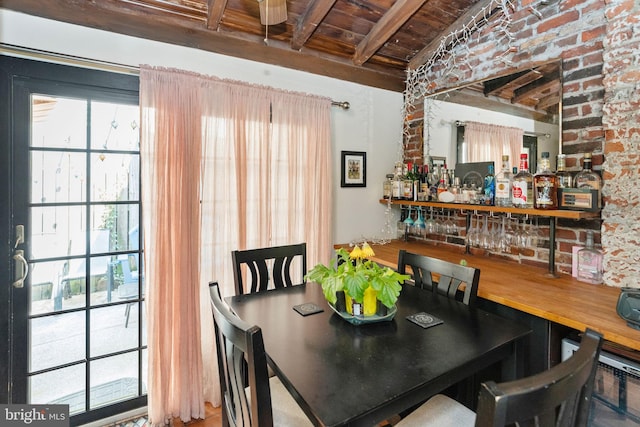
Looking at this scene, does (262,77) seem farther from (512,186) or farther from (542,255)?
(542,255)

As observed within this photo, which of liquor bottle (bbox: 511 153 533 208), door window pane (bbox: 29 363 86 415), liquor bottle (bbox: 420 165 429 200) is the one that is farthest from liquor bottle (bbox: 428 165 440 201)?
door window pane (bbox: 29 363 86 415)

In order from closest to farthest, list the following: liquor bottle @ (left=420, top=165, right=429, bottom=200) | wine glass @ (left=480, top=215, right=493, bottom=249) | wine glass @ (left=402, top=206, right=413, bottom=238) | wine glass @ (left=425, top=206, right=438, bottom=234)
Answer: wine glass @ (left=480, top=215, right=493, bottom=249) < liquor bottle @ (left=420, top=165, right=429, bottom=200) < wine glass @ (left=425, top=206, right=438, bottom=234) < wine glass @ (left=402, top=206, right=413, bottom=238)

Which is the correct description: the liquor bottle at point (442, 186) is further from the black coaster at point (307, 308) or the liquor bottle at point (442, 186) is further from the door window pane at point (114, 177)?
the door window pane at point (114, 177)

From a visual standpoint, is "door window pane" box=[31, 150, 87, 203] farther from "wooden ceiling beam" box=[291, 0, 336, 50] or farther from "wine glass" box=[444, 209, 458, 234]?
"wine glass" box=[444, 209, 458, 234]

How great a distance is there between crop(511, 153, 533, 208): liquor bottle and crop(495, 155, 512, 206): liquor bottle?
4 cm

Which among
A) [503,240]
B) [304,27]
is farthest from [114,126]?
[503,240]

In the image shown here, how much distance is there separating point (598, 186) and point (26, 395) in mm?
3434

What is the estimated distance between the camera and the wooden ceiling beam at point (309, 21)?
2139 millimetres

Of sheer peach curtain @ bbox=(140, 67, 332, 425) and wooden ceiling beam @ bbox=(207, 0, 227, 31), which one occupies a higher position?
wooden ceiling beam @ bbox=(207, 0, 227, 31)

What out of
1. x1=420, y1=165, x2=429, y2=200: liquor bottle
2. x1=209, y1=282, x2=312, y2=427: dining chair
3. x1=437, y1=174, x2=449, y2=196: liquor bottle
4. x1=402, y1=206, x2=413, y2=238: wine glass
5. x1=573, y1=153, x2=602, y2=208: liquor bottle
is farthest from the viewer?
x1=402, y1=206, x2=413, y2=238: wine glass

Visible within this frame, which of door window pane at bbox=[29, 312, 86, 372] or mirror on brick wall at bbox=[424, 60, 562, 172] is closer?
door window pane at bbox=[29, 312, 86, 372]

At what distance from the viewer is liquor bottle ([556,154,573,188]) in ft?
6.10

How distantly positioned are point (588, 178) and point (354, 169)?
5.35 feet

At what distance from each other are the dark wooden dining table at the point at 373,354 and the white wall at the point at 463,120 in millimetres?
1249
